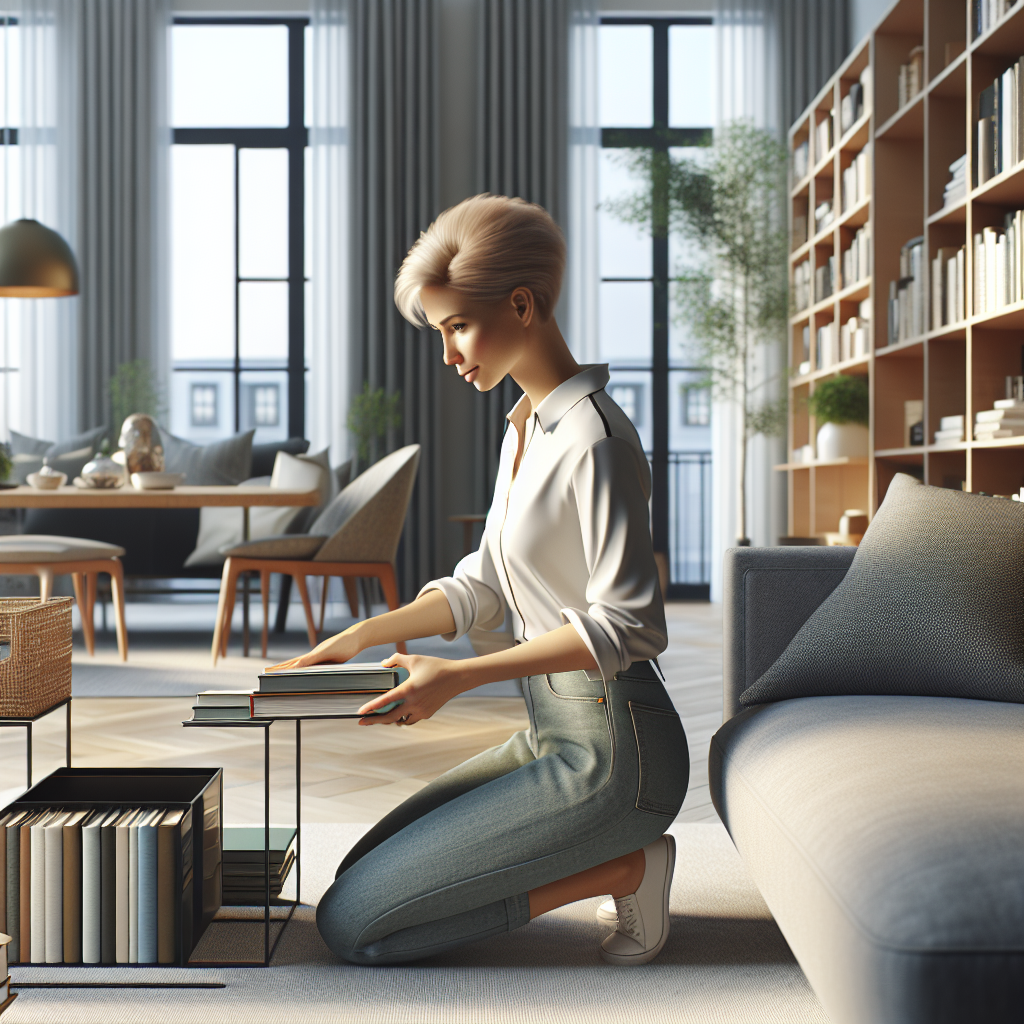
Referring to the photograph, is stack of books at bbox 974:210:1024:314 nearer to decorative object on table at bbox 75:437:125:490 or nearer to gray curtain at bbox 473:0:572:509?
decorative object on table at bbox 75:437:125:490

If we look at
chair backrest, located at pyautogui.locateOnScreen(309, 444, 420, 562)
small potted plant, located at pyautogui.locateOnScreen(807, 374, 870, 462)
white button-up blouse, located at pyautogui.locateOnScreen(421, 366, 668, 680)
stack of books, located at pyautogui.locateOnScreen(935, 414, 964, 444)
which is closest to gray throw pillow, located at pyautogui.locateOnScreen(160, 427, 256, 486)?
chair backrest, located at pyautogui.locateOnScreen(309, 444, 420, 562)

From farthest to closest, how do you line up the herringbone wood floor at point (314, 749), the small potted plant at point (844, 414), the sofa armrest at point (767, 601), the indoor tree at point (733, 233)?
the indoor tree at point (733, 233) → the small potted plant at point (844, 414) → the herringbone wood floor at point (314, 749) → the sofa armrest at point (767, 601)

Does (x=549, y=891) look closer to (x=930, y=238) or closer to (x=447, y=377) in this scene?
(x=930, y=238)

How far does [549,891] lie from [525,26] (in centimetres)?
627

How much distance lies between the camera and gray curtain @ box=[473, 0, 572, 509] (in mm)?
6633

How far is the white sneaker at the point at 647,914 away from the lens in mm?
1461

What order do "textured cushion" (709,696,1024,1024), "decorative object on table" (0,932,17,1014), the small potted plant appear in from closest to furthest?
"textured cushion" (709,696,1024,1024)
"decorative object on table" (0,932,17,1014)
the small potted plant

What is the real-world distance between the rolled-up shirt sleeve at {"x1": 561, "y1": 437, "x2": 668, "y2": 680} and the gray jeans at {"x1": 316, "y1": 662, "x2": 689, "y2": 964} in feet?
0.35

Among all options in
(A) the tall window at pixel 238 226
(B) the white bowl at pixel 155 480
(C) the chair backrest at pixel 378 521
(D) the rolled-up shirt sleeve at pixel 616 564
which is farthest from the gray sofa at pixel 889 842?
(A) the tall window at pixel 238 226

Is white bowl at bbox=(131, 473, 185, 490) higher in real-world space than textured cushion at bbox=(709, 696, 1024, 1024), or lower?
higher

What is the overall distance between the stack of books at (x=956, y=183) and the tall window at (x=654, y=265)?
298cm

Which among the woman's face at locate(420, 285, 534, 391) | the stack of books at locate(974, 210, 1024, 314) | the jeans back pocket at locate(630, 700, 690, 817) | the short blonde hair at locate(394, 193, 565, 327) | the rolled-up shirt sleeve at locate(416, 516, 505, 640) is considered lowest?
the jeans back pocket at locate(630, 700, 690, 817)

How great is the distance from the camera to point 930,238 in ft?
13.1

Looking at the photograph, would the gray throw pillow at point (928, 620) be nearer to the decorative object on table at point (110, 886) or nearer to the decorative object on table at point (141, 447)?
the decorative object on table at point (110, 886)
